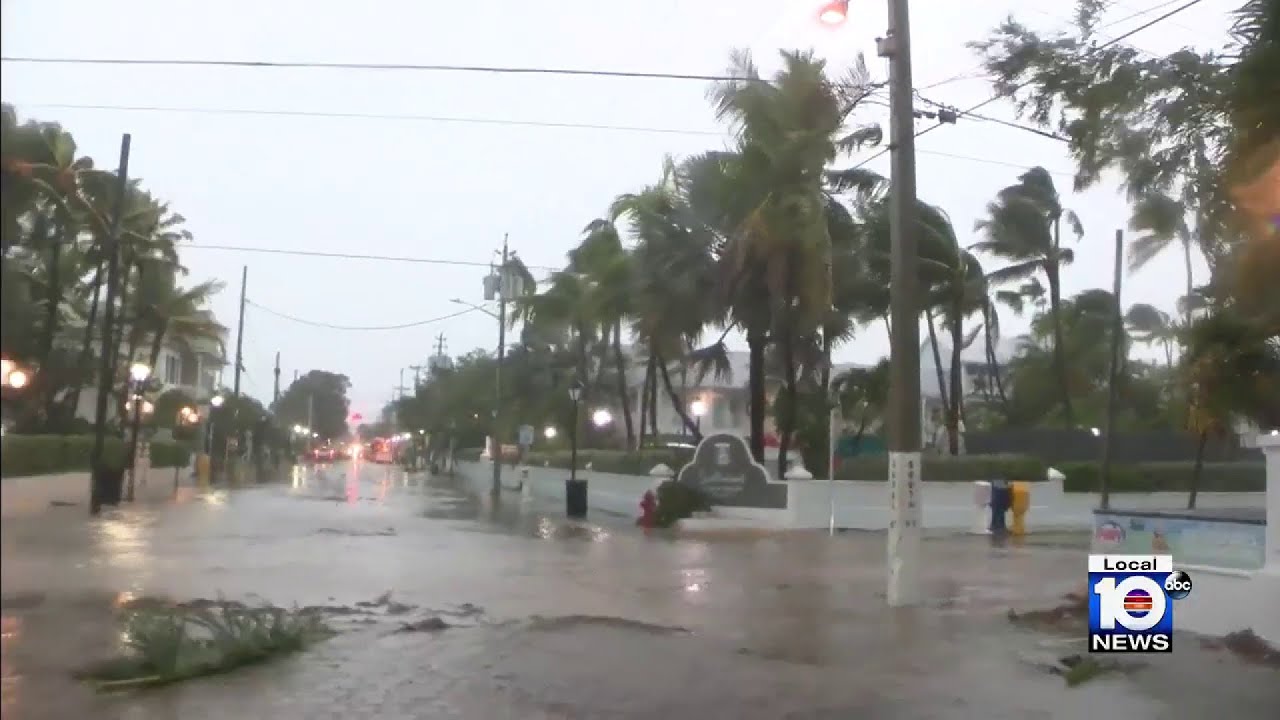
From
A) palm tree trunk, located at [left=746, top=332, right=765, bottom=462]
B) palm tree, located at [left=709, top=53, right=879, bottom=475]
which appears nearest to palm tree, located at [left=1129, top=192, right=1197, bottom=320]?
palm tree, located at [left=709, top=53, right=879, bottom=475]

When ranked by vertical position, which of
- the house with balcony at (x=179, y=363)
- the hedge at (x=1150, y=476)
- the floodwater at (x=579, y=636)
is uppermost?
the house with balcony at (x=179, y=363)

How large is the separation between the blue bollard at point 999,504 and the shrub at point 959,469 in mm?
2432

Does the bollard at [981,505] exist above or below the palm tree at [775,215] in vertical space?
below

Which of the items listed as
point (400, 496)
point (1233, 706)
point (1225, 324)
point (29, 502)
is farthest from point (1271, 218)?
point (400, 496)

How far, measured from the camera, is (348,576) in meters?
16.1

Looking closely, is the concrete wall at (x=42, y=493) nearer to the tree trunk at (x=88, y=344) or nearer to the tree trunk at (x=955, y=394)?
the tree trunk at (x=88, y=344)

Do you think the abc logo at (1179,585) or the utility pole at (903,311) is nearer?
the abc logo at (1179,585)

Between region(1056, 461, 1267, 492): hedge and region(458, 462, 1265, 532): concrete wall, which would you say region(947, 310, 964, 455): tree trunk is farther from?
region(458, 462, 1265, 532): concrete wall

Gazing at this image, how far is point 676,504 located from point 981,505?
6793mm

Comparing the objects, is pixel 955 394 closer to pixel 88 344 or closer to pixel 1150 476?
pixel 1150 476

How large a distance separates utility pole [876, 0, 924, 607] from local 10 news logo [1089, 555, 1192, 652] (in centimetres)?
405

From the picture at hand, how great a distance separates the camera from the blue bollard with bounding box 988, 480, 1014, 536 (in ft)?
90.5

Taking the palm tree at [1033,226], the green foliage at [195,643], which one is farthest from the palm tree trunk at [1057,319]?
the green foliage at [195,643]

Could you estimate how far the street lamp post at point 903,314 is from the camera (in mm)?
14258
